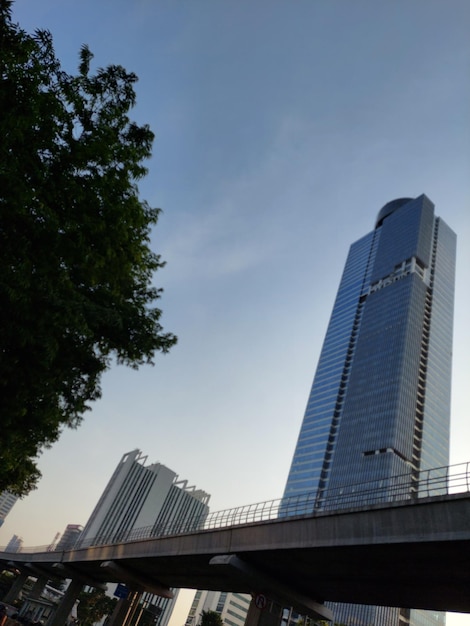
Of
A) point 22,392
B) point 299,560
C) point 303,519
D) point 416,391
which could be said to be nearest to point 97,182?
point 22,392

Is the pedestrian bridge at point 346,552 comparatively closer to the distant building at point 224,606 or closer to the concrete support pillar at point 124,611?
the concrete support pillar at point 124,611

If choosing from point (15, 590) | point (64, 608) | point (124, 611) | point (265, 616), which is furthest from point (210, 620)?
point (265, 616)

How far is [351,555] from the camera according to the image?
16.5 metres

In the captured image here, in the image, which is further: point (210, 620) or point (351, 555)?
point (210, 620)

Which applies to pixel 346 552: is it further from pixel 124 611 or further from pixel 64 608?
pixel 64 608

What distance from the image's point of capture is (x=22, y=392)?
34.2 feet

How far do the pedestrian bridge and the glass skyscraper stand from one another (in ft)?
275

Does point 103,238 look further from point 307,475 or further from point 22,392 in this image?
point 307,475

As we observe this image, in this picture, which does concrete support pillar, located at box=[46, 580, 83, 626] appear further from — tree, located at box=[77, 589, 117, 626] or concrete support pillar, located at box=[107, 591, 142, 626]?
tree, located at box=[77, 589, 117, 626]

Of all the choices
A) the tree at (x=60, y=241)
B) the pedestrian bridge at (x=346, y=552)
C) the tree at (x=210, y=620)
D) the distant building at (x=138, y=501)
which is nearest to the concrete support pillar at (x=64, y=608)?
the pedestrian bridge at (x=346, y=552)

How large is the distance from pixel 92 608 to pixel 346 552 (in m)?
85.7

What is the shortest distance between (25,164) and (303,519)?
17.2 meters

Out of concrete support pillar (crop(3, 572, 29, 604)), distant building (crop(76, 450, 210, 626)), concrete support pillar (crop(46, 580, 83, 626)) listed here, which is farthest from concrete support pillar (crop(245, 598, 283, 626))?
distant building (crop(76, 450, 210, 626))

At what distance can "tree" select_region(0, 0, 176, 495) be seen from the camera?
28.5 ft
